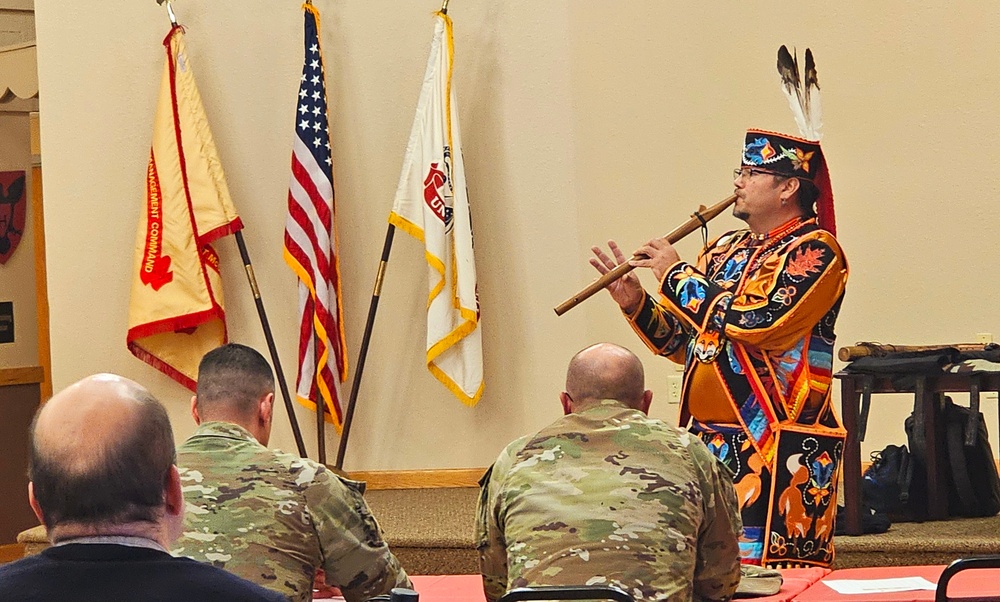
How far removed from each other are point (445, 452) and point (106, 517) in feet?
15.4

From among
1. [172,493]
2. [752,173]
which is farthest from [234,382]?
[752,173]

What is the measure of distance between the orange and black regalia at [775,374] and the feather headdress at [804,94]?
0.44 feet

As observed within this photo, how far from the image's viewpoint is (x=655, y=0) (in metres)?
5.88

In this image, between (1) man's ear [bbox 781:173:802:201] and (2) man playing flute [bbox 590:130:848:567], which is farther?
(1) man's ear [bbox 781:173:802:201]

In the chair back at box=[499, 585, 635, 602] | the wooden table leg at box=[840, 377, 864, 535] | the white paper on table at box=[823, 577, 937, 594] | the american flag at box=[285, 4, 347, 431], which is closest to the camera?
the chair back at box=[499, 585, 635, 602]

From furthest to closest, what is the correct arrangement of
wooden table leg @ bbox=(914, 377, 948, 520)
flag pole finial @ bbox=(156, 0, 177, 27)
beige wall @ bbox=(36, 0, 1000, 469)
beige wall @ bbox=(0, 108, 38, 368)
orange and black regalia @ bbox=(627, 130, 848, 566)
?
1. beige wall @ bbox=(0, 108, 38, 368)
2. flag pole finial @ bbox=(156, 0, 177, 27)
3. beige wall @ bbox=(36, 0, 1000, 469)
4. wooden table leg @ bbox=(914, 377, 948, 520)
5. orange and black regalia @ bbox=(627, 130, 848, 566)

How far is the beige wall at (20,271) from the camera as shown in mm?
7203

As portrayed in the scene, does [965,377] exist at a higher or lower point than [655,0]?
lower

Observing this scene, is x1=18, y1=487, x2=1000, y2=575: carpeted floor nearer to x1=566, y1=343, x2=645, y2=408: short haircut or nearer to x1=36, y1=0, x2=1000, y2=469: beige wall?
x1=36, y1=0, x2=1000, y2=469: beige wall

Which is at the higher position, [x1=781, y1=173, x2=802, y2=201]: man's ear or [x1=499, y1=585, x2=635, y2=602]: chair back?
[x1=781, y1=173, x2=802, y2=201]: man's ear

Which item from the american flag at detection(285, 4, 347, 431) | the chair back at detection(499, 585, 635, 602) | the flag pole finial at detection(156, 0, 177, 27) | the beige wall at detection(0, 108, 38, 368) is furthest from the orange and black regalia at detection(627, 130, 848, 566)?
the beige wall at detection(0, 108, 38, 368)

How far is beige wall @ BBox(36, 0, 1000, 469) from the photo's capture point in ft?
18.5

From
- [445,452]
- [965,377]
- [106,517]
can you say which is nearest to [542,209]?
[445,452]

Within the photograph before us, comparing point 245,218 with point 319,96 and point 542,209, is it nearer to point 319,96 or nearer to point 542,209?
point 319,96
